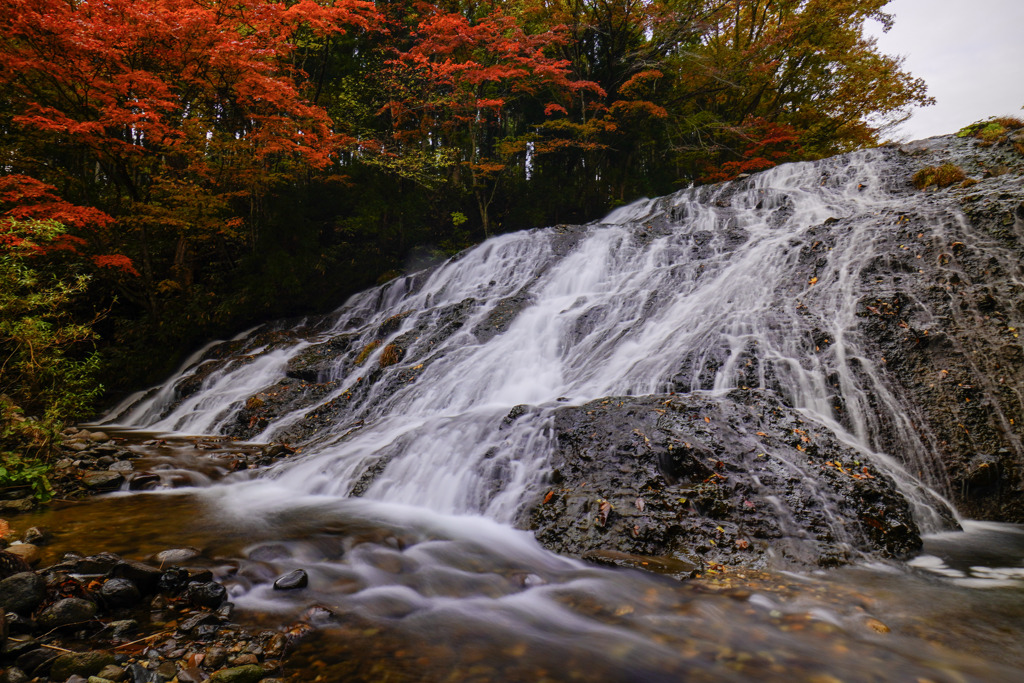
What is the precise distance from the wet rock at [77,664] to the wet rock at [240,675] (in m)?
0.51

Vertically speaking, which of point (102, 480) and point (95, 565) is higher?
point (95, 565)

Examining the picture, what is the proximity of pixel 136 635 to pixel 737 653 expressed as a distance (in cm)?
318

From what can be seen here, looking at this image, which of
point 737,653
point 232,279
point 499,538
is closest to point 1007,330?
point 737,653

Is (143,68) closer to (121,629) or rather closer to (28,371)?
(28,371)

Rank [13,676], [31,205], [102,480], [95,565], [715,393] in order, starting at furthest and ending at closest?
[31,205] → [715,393] → [102,480] → [95,565] → [13,676]

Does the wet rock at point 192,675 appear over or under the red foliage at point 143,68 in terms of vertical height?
under

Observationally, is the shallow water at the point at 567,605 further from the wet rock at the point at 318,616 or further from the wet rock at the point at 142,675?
the wet rock at the point at 142,675

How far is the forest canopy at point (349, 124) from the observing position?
9.02 meters

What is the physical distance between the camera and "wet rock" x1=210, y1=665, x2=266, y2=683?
6.85 feet

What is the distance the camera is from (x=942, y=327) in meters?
5.00

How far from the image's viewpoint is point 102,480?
4957 millimetres

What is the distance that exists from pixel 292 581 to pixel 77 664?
117 cm

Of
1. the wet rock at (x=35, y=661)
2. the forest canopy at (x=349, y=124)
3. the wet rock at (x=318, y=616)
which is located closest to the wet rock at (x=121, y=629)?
the wet rock at (x=35, y=661)

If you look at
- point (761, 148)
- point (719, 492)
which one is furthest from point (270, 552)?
point (761, 148)
